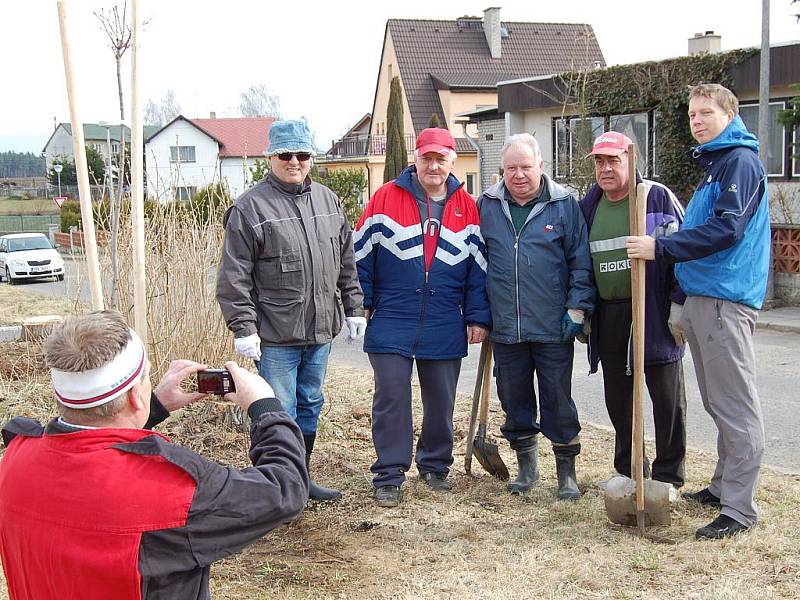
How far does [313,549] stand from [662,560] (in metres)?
1.64

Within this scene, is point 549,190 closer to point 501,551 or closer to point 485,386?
point 485,386

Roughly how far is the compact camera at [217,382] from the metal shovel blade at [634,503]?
2.60m

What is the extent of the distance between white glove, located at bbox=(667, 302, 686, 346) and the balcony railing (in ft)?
116

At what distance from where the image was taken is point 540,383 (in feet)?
16.6

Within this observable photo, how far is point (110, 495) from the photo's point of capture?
2.01 meters

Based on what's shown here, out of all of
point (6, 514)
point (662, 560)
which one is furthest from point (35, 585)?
point (662, 560)

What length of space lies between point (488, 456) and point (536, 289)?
1.10m

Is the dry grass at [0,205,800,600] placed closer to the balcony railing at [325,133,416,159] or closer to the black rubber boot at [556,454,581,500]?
the black rubber boot at [556,454,581,500]

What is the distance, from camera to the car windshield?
26.2 meters

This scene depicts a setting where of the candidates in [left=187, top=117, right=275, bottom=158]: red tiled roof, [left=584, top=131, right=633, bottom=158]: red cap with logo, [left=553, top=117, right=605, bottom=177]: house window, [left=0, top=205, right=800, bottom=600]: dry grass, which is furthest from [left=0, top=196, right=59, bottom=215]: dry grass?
[left=584, top=131, right=633, bottom=158]: red cap with logo

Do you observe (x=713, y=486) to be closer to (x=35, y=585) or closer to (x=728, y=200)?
(x=728, y=200)

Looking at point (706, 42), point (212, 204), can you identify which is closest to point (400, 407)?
point (212, 204)

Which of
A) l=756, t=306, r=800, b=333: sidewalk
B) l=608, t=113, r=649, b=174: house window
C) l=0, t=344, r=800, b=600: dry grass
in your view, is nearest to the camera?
l=0, t=344, r=800, b=600: dry grass

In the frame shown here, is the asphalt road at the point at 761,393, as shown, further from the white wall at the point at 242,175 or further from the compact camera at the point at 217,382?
the compact camera at the point at 217,382
